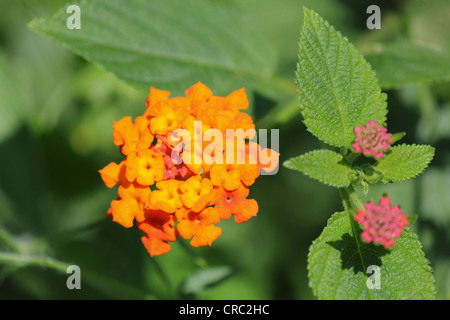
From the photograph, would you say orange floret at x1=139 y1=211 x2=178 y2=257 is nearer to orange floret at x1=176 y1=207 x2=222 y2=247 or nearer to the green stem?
orange floret at x1=176 y1=207 x2=222 y2=247

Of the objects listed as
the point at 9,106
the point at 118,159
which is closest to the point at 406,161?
the point at 118,159

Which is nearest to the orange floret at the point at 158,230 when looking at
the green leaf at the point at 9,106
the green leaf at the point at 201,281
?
the green leaf at the point at 201,281

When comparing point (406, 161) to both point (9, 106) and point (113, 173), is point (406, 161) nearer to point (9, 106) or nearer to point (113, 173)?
point (113, 173)

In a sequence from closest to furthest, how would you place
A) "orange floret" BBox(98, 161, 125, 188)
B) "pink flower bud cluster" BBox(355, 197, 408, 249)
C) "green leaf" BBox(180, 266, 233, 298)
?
"pink flower bud cluster" BBox(355, 197, 408, 249), "orange floret" BBox(98, 161, 125, 188), "green leaf" BBox(180, 266, 233, 298)

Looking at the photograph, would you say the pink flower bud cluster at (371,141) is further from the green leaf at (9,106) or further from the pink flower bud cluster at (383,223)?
the green leaf at (9,106)

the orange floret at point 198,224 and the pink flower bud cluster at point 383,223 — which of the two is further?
the orange floret at point 198,224

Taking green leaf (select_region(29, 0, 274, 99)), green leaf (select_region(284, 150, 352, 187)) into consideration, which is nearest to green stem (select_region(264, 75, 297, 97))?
green leaf (select_region(29, 0, 274, 99))
